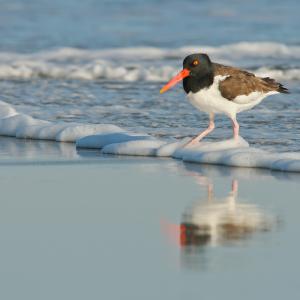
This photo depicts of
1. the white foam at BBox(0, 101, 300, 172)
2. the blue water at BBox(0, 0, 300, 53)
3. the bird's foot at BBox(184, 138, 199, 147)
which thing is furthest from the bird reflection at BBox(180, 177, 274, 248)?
the blue water at BBox(0, 0, 300, 53)

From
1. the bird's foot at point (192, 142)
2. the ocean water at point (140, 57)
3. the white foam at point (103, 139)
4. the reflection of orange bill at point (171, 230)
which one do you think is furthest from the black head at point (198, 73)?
the reflection of orange bill at point (171, 230)

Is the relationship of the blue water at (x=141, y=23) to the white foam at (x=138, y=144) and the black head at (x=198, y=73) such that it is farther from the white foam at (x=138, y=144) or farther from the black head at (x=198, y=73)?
the black head at (x=198, y=73)

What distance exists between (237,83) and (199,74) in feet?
1.21

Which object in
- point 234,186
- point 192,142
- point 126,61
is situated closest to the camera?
point 234,186

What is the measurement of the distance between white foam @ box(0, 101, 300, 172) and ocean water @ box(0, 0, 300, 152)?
1.64 ft

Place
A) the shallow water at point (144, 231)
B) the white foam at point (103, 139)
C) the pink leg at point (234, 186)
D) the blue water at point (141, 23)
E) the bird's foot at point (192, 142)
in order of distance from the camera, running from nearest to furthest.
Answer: the shallow water at point (144, 231), the pink leg at point (234, 186), the bird's foot at point (192, 142), the white foam at point (103, 139), the blue water at point (141, 23)

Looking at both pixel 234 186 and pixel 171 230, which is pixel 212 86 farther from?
pixel 171 230

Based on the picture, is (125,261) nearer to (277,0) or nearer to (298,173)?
(298,173)

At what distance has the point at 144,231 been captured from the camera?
6590 millimetres

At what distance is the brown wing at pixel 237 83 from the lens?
33.0ft

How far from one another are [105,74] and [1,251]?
11380 mm

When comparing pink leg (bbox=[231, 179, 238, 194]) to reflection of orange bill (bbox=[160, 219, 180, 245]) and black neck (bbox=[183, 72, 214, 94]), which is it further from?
black neck (bbox=[183, 72, 214, 94])

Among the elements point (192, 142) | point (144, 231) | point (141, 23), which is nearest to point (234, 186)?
point (192, 142)

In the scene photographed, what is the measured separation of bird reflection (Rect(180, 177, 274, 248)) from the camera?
253 inches
